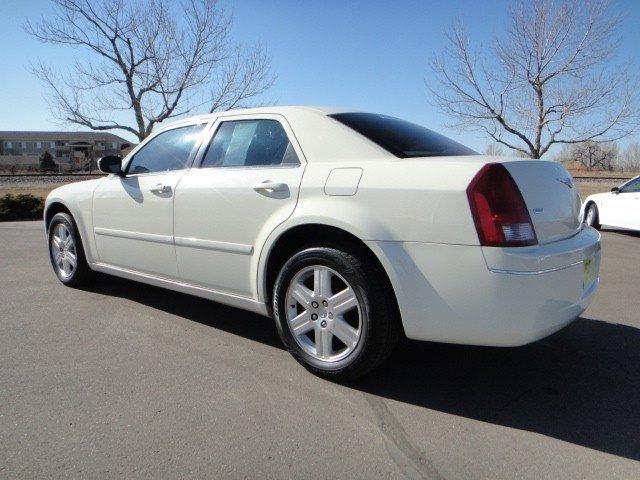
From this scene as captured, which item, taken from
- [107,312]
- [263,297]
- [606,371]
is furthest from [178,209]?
[606,371]

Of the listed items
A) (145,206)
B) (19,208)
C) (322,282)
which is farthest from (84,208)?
(19,208)

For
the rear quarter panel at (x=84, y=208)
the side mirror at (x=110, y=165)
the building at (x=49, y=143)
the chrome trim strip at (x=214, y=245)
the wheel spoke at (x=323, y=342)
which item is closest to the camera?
the wheel spoke at (x=323, y=342)

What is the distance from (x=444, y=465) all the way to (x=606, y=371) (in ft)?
4.96

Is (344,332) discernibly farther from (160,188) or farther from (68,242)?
(68,242)

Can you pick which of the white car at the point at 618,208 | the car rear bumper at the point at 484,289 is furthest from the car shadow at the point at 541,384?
the white car at the point at 618,208

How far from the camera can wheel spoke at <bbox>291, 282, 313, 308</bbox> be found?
2.82 meters

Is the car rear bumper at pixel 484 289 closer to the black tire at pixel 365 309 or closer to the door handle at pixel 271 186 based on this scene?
the black tire at pixel 365 309

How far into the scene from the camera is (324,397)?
2629mm

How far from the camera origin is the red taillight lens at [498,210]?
2.28 metres

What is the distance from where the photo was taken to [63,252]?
4.85m

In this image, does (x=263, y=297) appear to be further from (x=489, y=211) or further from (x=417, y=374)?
(x=489, y=211)

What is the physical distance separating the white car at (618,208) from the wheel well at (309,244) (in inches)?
289

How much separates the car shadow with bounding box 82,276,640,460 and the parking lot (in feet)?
0.04

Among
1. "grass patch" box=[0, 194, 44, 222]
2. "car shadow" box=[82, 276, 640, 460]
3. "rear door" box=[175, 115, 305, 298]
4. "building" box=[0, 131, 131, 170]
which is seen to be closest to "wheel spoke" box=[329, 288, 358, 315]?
"car shadow" box=[82, 276, 640, 460]
